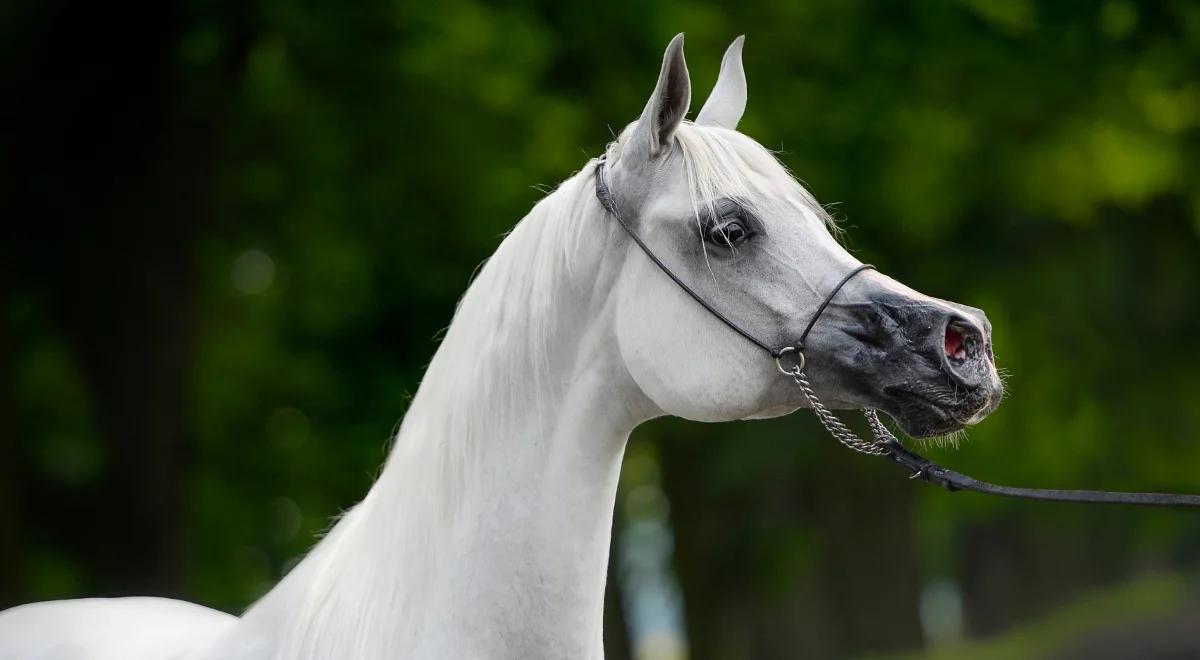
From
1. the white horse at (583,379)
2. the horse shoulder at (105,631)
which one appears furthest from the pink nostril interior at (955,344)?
the horse shoulder at (105,631)

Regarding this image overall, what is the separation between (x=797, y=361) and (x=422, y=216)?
25.6ft

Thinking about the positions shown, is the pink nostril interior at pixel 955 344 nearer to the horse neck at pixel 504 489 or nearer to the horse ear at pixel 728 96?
the horse neck at pixel 504 489

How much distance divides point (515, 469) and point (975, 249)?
9.79 m

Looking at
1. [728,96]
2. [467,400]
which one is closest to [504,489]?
[467,400]

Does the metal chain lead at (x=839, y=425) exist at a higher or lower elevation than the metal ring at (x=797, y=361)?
lower

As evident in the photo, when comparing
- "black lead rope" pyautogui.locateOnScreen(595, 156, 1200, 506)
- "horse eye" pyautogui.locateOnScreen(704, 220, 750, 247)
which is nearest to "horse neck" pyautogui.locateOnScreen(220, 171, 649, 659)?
"black lead rope" pyautogui.locateOnScreen(595, 156, 1200, 506)

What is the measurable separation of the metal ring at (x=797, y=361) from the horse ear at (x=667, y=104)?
22.1 inches

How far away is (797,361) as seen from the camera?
3312 mm

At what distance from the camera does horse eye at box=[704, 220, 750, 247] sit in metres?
3.38

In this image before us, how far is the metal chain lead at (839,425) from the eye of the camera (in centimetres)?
331

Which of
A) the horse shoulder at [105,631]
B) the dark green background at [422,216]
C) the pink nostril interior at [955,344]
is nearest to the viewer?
the pink nostril interior at [955,344]

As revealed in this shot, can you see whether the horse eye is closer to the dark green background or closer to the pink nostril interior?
the pink nostril interior

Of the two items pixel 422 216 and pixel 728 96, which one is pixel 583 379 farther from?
pixel 422 216

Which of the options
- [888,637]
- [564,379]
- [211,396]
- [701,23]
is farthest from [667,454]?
[564,379]
